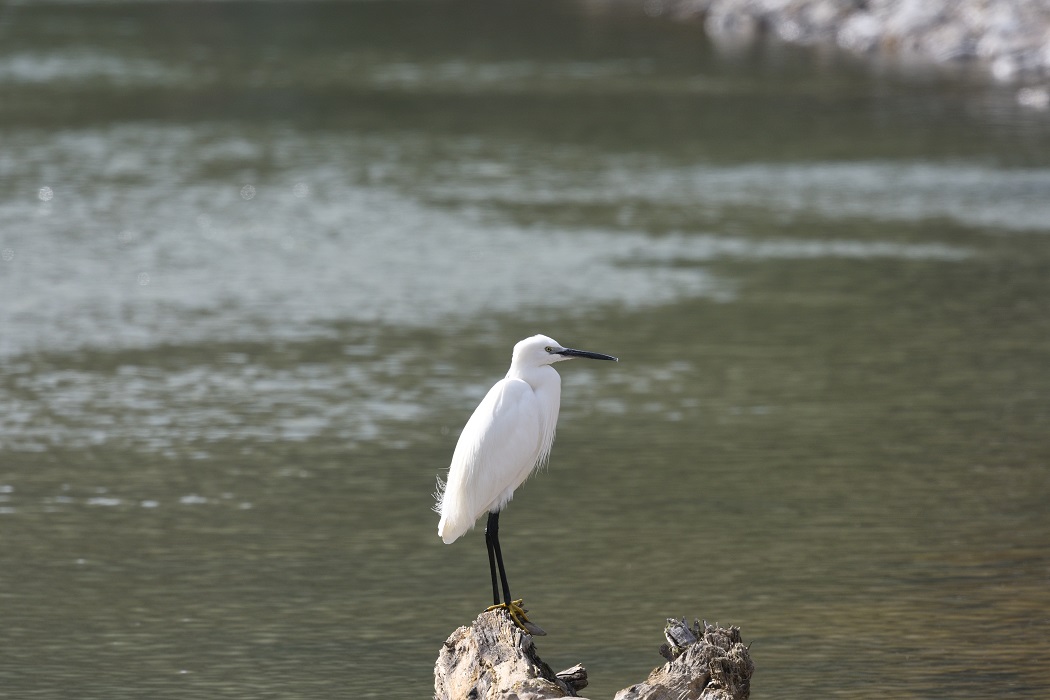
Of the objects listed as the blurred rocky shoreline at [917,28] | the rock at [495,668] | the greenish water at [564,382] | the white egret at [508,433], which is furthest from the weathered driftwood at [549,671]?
the blurred rocky shoreline at [917,28]

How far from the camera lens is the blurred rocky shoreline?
4538 centimetres

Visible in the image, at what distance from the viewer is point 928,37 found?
4941 cm

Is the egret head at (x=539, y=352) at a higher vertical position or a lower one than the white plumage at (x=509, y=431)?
higher

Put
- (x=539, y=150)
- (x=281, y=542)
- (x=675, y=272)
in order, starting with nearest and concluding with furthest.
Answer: (x=281, y=542)
(x=675, y=272)
(x=539, y=150)

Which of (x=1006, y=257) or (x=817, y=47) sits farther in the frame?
(x=817, y=47)

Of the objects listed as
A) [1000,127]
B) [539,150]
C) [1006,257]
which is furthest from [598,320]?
[1000,127]

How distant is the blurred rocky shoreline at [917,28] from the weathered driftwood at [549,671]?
36.4 meters

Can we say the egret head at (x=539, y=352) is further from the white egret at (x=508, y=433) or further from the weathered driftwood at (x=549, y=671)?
the weathered driftwood at (x=549, y=671)

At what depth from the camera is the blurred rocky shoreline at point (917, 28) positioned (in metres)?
45.4

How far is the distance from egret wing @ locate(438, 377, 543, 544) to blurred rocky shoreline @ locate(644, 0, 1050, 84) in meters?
35.6

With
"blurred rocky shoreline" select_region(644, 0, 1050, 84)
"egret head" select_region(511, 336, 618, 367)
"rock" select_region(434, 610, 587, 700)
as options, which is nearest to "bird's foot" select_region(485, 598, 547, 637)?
"rock" select_region(434, 610, 587, 700)

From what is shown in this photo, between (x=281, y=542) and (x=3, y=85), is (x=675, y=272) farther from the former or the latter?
(x=3, y=85)

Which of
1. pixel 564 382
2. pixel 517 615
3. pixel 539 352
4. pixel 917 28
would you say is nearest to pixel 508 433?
pixel 539 352

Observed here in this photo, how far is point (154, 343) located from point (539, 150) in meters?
15.4
